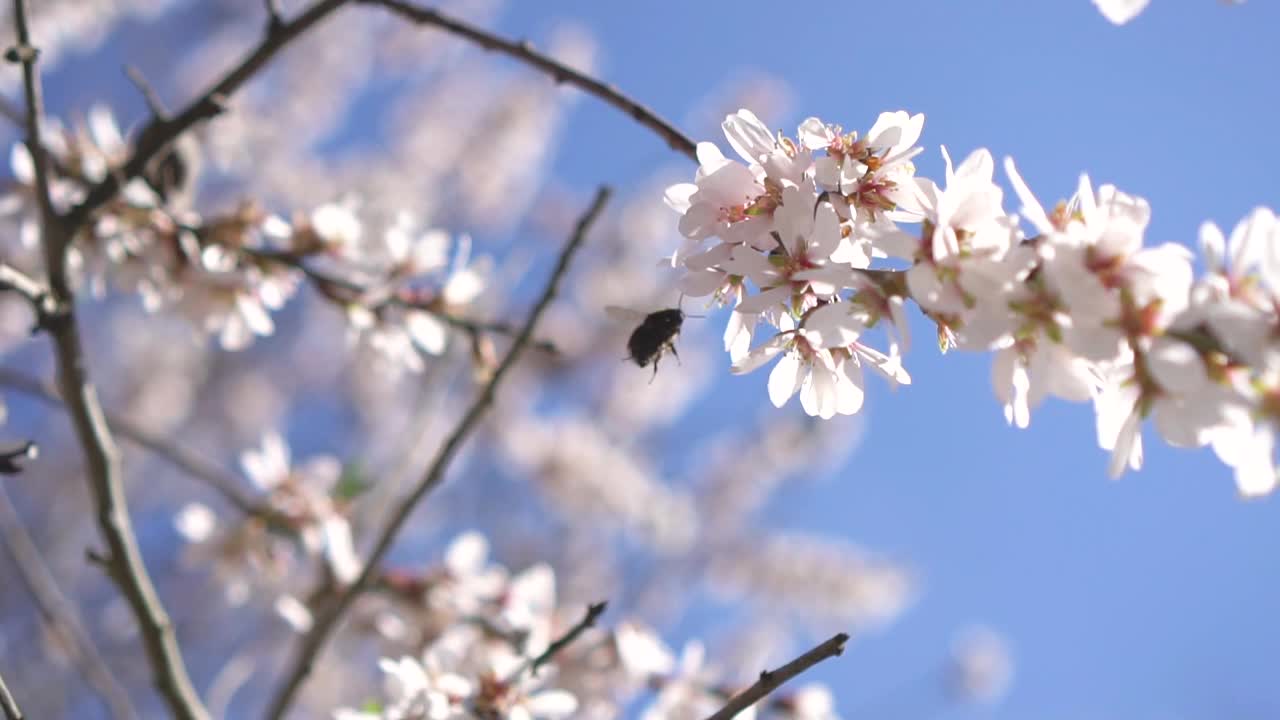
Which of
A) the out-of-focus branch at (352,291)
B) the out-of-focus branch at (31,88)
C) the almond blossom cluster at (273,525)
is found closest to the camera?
the out-of-focus branch at (31,88)

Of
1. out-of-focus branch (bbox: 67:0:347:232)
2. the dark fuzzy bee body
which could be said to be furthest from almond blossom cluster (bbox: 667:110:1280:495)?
out-of-focus branch (bbox: 67:0:347:232)

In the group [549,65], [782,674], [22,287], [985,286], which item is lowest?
[782,674]

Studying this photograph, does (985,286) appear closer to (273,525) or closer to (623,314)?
(623,314)

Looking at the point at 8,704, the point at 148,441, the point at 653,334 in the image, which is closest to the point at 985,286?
the point at 653,334

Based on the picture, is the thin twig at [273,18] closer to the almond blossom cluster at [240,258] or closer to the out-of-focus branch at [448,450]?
the almond blossom cluster at [240,258]

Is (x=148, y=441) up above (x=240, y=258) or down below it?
below

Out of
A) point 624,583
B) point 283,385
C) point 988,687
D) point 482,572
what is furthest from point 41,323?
point 988,687

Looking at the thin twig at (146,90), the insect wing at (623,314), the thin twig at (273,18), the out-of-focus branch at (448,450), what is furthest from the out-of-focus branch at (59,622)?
the insect wing at (623,314)
